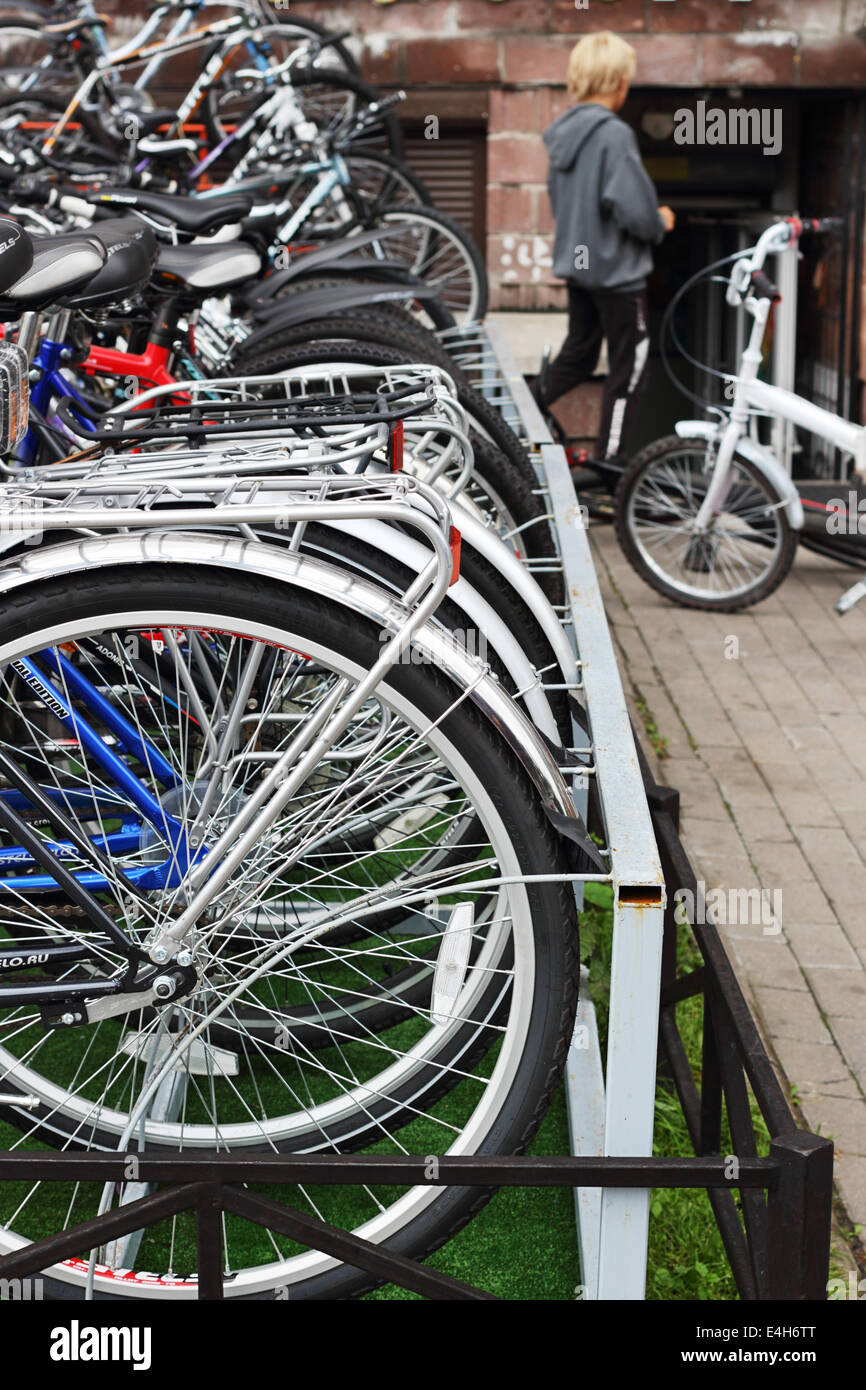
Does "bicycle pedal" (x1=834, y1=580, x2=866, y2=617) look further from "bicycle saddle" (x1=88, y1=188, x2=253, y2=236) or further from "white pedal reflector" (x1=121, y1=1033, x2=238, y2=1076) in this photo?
"white pedal reflector" (x1=121, y1=1033, x2=238, y2=1076)

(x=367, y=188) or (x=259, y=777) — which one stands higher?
(x=367, y=188)

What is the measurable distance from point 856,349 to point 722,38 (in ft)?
5.89

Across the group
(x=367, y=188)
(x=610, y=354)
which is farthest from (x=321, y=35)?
(x=610, y=354)

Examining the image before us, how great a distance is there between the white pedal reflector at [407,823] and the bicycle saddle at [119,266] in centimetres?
105

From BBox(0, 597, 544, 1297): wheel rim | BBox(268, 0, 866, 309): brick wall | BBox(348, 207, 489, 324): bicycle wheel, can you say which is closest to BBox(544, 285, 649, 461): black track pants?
BBox(348, 207, 489, 324): bicycle wheel

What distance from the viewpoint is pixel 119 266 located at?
9.32 ft

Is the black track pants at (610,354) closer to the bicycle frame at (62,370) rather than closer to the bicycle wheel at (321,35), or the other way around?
the bicycle wheel at (321,35)

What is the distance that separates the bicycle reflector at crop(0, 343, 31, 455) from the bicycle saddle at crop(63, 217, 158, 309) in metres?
0.54

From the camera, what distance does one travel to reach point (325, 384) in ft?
10.8

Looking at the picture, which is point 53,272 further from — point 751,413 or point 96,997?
point 751,413

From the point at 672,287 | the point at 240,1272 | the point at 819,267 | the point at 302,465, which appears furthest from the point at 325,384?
the point at 672,287

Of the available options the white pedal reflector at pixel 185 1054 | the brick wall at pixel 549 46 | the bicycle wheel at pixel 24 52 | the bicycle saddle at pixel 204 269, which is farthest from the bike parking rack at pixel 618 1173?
the brick wall at pixel 549 46

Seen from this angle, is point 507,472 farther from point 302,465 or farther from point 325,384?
point 302,465

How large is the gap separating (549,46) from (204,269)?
5.37m
